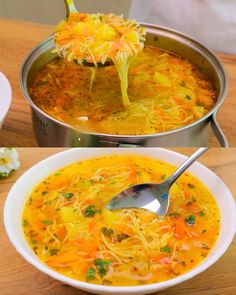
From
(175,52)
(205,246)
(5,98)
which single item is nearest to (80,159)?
(5,98)

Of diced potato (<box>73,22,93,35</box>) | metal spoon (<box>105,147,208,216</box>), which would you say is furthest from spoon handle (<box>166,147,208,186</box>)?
diced potato (<box>73,22,93,35</box>)

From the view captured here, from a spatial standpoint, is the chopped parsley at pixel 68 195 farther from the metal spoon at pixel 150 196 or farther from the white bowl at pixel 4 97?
the white bowl at pixel 4 97

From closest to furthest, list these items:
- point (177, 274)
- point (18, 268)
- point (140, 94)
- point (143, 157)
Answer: point (177, 274), point (18, 268), point (143, 157), point (140, 94)

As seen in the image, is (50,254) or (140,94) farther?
(140,94)

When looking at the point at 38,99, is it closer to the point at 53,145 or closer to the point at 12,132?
the point at 12,132

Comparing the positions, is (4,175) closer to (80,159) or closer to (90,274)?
(80,159)

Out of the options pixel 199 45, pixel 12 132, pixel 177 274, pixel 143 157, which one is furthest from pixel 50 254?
pixel 199 45
